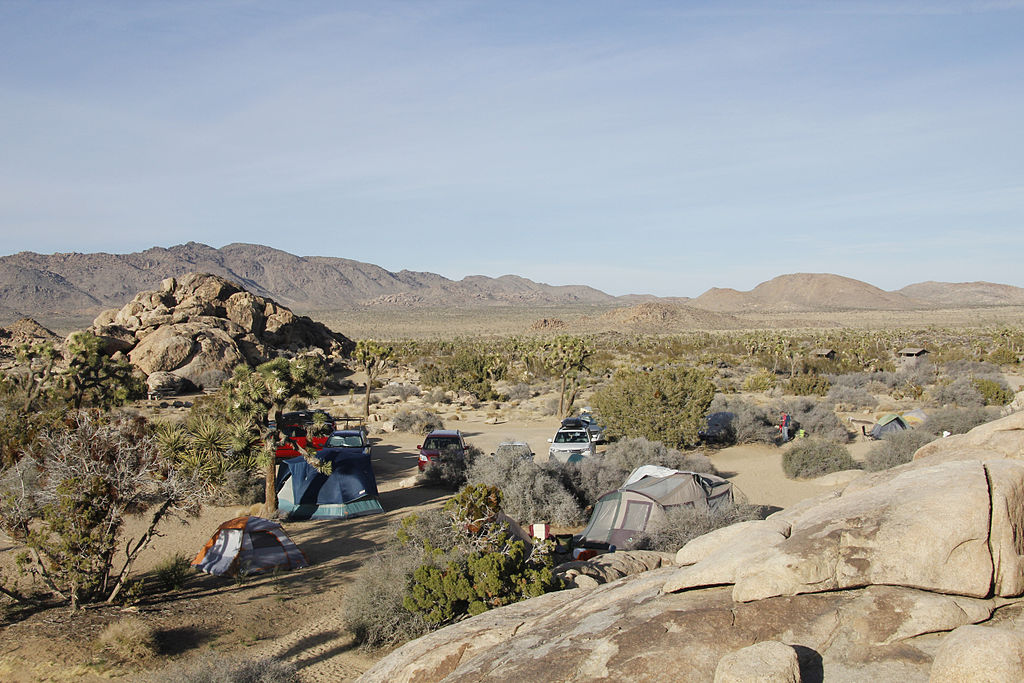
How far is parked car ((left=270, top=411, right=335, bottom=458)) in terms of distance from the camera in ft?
58.7

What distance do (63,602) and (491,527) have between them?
6.94 metres

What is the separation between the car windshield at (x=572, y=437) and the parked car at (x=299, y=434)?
734 centimetres

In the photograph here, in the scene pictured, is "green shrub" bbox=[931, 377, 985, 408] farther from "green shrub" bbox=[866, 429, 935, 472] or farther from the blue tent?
the blue tent

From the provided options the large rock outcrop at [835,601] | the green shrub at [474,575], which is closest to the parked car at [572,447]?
the green shrub at [474,575]

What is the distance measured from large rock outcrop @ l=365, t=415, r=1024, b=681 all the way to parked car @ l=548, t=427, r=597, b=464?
1327 cm

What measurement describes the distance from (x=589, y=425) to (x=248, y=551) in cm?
1522

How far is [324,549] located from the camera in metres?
14.1

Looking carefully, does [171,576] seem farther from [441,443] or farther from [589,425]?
[589,425]

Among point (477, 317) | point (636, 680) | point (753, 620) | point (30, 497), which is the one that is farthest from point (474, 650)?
point (477, 317)

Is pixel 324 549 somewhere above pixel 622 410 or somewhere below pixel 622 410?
below

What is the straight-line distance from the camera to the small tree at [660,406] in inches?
888

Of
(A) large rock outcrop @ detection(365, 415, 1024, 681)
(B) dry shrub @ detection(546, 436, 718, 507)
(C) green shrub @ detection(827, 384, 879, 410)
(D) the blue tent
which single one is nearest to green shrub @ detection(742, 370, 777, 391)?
(C) green shrub @ detection(827, 384, 879, 410)

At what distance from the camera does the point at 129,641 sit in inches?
362

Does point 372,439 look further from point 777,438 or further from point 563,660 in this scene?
point 563,660
